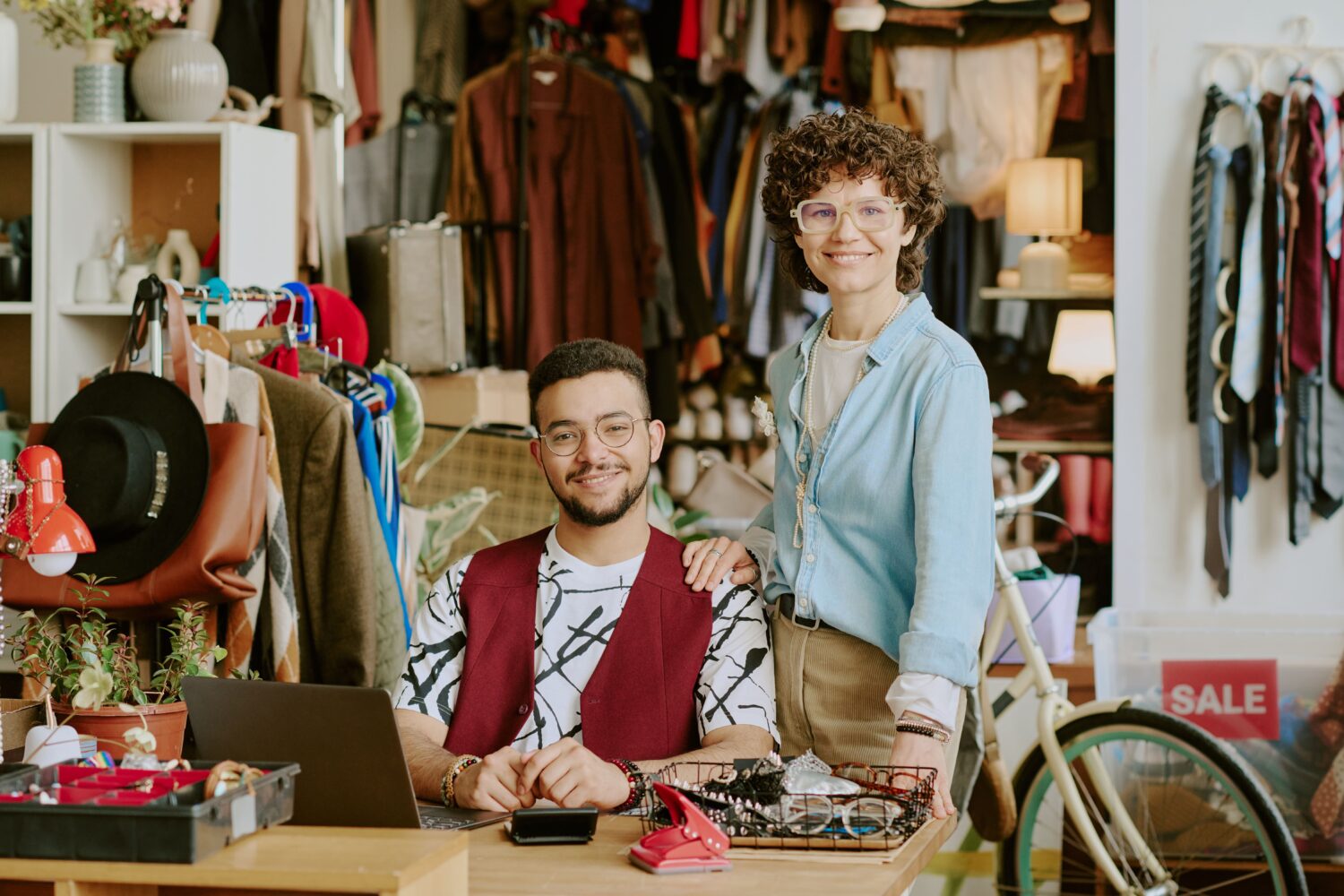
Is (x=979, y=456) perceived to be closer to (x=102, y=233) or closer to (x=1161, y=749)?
(x=1161, y=749)

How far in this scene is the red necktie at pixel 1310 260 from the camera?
14.1 ft

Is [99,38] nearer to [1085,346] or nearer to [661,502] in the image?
[661,502]

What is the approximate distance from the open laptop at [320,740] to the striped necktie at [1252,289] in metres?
3.46

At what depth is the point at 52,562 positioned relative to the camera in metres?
1.77

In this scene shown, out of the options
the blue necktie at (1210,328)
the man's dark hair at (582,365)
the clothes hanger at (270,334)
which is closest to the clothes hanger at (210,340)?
the clothes hanger at (270,334)

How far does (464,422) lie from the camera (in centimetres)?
431

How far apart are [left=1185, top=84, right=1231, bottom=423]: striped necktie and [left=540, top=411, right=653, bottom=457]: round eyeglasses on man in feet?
9.33

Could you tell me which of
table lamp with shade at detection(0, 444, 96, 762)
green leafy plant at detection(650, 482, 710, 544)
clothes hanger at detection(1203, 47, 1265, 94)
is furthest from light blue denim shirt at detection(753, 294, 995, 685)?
clothes hanger at detection(1203, 47, 1265, 94)

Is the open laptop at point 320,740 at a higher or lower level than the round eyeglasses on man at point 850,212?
lower

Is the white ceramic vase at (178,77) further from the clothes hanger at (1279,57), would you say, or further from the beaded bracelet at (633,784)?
the clothes hanger at (1279,57)

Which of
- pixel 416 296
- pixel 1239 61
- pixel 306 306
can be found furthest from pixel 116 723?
pixel 1239 61

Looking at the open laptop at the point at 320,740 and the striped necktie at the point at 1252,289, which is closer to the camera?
the open laptop at the point at 320,740

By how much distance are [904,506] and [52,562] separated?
104cm

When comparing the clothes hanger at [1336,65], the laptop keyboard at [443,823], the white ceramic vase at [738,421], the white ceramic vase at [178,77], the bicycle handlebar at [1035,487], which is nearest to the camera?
the laptop keyboard at [443,823]
